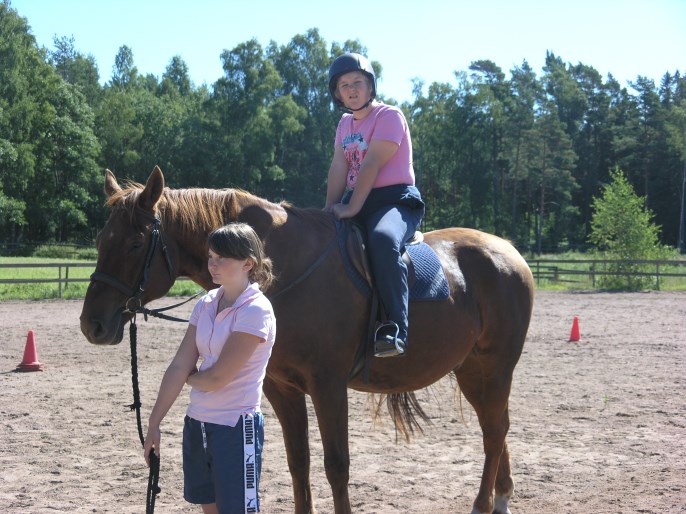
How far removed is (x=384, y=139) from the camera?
174 inches

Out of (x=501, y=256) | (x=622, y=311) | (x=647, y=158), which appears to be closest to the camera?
(x=501, y=256)

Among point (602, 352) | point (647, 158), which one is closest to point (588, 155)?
point (647, 158)

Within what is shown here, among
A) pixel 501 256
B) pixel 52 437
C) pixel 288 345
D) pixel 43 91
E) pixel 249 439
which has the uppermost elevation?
pixel 43 91

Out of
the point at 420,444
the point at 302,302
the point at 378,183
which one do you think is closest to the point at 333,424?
the point at 302,302

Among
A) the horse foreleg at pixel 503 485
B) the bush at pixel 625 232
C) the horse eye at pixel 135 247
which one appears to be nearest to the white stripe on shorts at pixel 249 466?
the horse eye at pixel 135 247

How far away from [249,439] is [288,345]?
3.31ft

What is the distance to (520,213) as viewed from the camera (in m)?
65.4

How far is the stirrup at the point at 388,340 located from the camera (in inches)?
160

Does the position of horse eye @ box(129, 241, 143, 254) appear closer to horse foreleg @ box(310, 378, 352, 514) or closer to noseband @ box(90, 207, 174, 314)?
noseband @ box(90, 207, 174, 314)

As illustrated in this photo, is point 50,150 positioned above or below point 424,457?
above

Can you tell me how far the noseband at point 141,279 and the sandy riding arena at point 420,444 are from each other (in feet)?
6.34

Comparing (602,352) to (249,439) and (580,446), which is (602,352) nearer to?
(580,446)

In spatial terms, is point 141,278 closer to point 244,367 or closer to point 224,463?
point 244,367

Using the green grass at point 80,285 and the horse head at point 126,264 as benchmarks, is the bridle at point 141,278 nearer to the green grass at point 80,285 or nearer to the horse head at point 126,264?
the horse head at point 126,264
